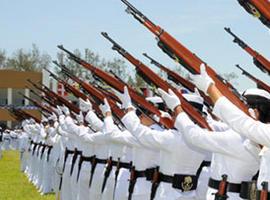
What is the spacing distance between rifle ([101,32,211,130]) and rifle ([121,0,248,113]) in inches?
21.7

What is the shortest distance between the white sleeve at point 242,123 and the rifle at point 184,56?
0.45 feet

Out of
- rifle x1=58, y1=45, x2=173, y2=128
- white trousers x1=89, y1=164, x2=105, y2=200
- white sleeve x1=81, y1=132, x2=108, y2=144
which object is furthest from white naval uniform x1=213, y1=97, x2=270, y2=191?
white trousers x1=89, y1=164, x2=105, y2=200

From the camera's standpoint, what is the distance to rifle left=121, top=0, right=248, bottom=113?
17.7ft

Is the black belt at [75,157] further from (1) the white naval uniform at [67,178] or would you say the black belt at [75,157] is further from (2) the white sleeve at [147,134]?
(2) the white sleeve at [147,134]

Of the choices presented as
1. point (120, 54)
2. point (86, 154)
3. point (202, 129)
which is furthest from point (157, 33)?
point (86, 154)

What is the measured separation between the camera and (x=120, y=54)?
895 centimetres

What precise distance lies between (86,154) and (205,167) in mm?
4323

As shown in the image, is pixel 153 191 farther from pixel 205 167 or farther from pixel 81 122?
pixel 81 122

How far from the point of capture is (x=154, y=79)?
7.64m

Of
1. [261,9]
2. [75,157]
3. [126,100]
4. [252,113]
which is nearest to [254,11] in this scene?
[261,9]

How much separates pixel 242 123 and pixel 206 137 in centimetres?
70

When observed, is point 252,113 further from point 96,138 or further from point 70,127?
point 70,127

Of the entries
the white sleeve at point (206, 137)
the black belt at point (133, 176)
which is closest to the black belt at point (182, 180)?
the black belt at point (133, 176)

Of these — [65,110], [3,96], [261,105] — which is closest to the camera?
[261,105]
